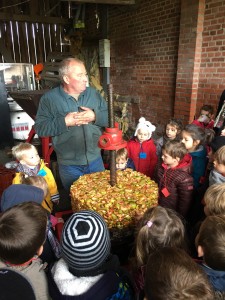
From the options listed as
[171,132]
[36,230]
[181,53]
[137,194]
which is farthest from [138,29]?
[36,230]

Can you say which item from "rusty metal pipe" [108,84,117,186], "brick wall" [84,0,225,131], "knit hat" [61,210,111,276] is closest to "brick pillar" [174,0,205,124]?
"brick wall" [84,0,225,131]

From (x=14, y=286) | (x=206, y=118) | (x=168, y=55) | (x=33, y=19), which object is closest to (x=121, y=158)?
(x=14, y=286)

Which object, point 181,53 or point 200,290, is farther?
point 181,53

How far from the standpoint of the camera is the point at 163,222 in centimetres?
162

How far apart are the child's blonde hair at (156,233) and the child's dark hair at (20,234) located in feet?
1.96

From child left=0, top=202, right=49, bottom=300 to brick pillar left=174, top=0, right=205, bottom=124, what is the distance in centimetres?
484

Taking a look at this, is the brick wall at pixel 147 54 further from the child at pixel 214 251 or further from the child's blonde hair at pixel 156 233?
the child at pixel 214 251

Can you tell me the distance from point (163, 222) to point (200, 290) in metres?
0.57

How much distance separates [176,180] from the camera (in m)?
2.65

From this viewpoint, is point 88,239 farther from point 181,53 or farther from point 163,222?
point 181,53

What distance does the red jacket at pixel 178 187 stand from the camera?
262cm

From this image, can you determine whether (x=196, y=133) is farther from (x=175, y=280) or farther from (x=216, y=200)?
(x=175, y=280)

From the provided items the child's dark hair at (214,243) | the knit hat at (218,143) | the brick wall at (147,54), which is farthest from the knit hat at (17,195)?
the brick wall at (147,54)

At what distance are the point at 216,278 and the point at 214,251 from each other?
6.0 inches
